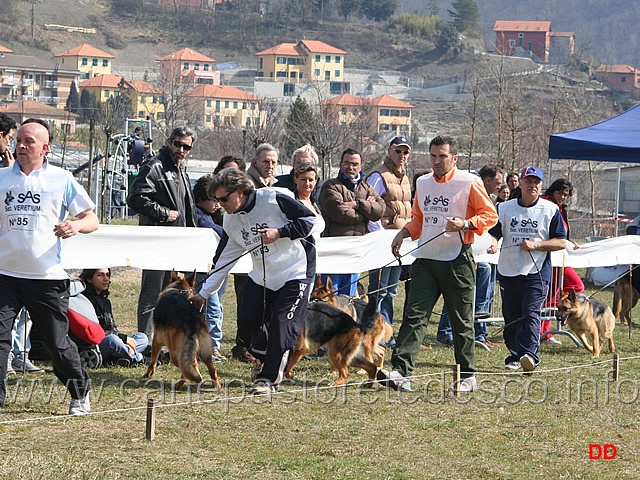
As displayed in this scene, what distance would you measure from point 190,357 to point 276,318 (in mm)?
714

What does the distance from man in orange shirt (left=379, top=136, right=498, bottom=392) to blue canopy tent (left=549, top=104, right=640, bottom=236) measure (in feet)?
16.5

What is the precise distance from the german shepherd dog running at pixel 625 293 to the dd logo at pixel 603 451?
6.63 m

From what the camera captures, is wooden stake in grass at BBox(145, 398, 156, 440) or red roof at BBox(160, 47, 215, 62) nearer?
wooden stake in grass at BBox(145, 398, 156, 440)

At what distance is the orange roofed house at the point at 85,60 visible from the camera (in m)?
160

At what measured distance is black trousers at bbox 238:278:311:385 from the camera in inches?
273

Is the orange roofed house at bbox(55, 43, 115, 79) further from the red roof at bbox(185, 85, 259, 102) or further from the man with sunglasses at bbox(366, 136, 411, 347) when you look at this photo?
the man with sunglasses at bbox(366, 136, 411, 347)

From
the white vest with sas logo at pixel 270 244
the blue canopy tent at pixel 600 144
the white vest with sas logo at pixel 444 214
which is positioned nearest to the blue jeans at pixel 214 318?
the white vest with sas logo at pixel 270 244

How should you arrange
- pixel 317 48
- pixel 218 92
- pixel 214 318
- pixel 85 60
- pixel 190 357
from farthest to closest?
pixel 317 48 < pixel 85 60 < pixel 218 92 < pixel 214 318 < pixel 190 357

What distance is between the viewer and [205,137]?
70875 millimetres

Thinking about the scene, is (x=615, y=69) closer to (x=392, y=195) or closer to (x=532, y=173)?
(x=392, y=195)

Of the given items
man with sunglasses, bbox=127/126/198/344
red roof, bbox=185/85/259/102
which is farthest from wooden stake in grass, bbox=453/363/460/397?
red roof, bbox=185/85/259/102

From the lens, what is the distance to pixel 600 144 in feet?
38.7

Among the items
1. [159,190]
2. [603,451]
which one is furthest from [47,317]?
[603,451]

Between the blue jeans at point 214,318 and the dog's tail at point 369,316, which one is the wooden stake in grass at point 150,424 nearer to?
the dog's tail at point 369,316
